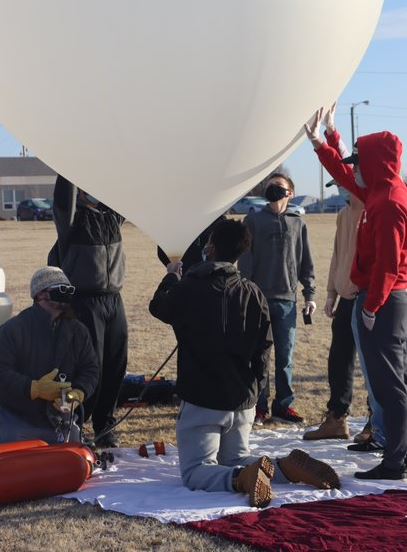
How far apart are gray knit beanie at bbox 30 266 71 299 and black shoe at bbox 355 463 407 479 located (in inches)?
71.0

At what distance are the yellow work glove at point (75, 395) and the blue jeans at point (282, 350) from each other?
1582mm

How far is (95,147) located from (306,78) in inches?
39.3

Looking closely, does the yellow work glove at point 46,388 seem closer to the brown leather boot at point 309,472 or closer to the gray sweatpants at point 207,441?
the gray sweatpants at point 207,441

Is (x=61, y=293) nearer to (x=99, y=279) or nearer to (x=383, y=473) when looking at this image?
(x=99, y=279)

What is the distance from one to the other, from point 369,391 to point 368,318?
1.43 ft

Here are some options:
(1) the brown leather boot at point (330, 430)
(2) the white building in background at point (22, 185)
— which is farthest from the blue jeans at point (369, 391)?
(2) the white building in background at point (22, 185)

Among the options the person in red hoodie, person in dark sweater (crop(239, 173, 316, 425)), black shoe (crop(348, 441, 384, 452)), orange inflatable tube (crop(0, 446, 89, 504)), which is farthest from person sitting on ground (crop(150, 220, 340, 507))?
person in dark sweater (crop(239, 173, 316, 425))

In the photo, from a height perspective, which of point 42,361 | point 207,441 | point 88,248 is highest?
point 88,248

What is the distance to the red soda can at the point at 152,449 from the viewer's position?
17.6 ft

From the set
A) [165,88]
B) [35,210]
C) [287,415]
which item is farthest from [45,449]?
[35,210]

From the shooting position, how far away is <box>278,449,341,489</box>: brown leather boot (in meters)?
4.54

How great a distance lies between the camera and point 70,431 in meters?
4.96

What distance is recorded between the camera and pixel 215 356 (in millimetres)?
4516

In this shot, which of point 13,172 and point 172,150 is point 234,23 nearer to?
point 172,150
